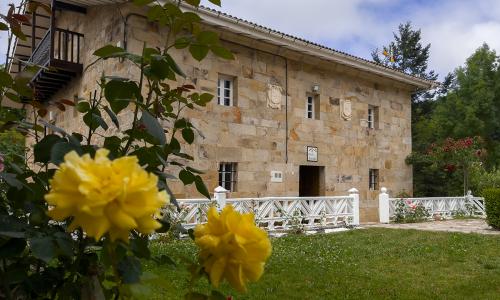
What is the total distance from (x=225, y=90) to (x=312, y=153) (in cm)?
321

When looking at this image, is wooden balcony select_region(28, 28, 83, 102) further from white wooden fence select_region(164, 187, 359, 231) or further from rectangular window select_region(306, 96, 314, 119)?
rectangular window select_region(306, 96, 314, 119)

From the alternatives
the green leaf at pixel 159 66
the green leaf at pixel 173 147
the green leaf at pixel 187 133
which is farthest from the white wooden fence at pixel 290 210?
the green leaf at pixel 159 66

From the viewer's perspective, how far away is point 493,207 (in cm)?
1105

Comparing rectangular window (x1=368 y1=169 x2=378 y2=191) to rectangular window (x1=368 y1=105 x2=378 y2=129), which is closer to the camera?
rectangular window (x1=368 y1=169 x2=378 y2=191)

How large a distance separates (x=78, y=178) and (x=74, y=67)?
11250mm

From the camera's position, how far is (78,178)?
2.38 ft

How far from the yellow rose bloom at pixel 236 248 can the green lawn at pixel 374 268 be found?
2535 mm

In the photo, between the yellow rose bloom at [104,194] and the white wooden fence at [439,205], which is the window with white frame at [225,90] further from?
the yellow rose bloom at [104,194]

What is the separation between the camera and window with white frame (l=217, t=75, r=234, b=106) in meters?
11.6

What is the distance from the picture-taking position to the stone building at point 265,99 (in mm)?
10484

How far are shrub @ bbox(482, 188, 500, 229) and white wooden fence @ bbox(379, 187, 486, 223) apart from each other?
279 centimetres

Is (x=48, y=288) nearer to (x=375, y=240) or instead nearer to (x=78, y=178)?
(x=78, y=178)

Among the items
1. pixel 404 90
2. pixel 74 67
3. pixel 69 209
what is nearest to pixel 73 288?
pixel 69 209

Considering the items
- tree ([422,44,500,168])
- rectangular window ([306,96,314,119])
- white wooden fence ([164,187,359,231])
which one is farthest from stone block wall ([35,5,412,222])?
tree ([422,44,500,168])
